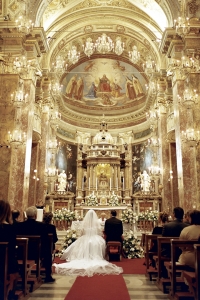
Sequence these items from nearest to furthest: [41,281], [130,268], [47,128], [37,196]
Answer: [41,281]
[130,268]
[37,196]
[47,128]

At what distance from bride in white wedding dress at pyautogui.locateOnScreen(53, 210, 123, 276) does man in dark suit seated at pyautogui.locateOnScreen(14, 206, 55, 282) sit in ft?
3.00

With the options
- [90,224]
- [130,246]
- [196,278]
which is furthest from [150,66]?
[196,278]

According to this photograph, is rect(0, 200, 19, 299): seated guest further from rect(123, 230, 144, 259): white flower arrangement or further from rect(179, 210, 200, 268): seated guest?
rect(123, 230, 144, 259): white flower arrangement

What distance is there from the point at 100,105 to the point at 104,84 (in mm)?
1755

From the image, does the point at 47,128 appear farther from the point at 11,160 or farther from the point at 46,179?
the point at 11,160

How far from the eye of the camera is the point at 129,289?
500cm

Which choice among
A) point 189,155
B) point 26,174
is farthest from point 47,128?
point 189,155

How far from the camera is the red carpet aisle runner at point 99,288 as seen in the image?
14.5 ft

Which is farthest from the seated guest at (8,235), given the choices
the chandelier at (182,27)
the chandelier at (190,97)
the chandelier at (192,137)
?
the chandelier at (182,27)

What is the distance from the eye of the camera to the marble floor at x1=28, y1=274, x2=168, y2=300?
4.46 metres

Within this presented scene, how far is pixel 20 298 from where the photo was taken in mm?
4125

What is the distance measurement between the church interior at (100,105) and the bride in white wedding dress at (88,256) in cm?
372

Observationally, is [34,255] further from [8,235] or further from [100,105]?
[100,105]

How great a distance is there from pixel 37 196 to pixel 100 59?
13.1 metres
